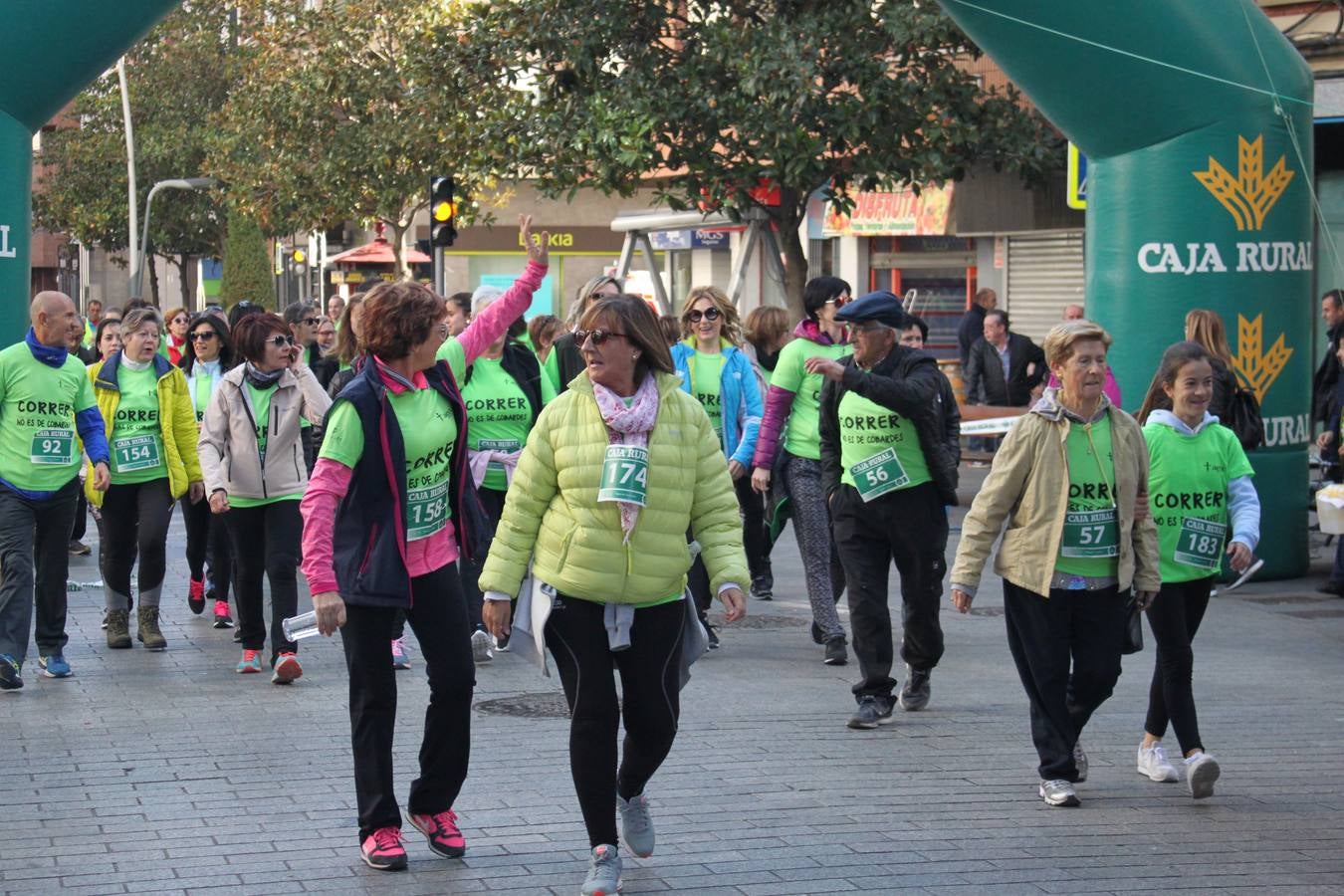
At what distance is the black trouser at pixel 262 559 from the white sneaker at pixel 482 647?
0.95 m

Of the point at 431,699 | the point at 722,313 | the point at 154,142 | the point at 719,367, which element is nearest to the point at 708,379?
the point at 719,367

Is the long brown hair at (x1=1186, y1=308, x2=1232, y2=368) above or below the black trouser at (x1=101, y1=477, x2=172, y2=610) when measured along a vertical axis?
above

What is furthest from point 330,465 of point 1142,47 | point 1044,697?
point 1142,47

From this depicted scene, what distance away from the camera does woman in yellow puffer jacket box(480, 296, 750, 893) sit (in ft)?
18.7

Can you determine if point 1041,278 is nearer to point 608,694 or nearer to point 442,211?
point 442,211

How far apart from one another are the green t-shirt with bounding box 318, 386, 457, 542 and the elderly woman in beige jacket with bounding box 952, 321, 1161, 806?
1.83 meters

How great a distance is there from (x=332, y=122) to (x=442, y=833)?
28.6m

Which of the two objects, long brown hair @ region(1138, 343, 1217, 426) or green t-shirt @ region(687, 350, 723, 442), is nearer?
long brown hair @ region(1138, 343, 1217, 426)

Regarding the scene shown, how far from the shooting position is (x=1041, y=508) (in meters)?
6.79

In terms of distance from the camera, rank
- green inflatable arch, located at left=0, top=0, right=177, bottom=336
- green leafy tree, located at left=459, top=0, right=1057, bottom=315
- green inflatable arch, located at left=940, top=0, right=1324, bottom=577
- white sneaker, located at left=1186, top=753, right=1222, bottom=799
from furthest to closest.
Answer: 1. green leafy tree, located at left=459, top=0, right=1057, bottom=315
2. green inflatable arch, located at left=940, top=0, right=1324, bottom=577
3. green inflatable arch, located at left=0, top=0, right=177, bottom=336
4. white sneaker, located at left=1186, top=753, right=1222, bottom=799

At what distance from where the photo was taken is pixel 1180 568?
23.4ft

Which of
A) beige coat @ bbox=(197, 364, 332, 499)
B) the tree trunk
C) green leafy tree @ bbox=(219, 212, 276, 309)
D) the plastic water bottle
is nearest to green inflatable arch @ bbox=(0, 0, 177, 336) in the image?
beige coat @ bbox=(197, 364, 332, 499)

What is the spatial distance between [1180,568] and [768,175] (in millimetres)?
13981

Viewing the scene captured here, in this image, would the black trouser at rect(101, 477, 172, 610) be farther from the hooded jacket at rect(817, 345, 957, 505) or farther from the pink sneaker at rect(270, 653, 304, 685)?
the hooded jacket at rect(817, 345, 957, 505)
